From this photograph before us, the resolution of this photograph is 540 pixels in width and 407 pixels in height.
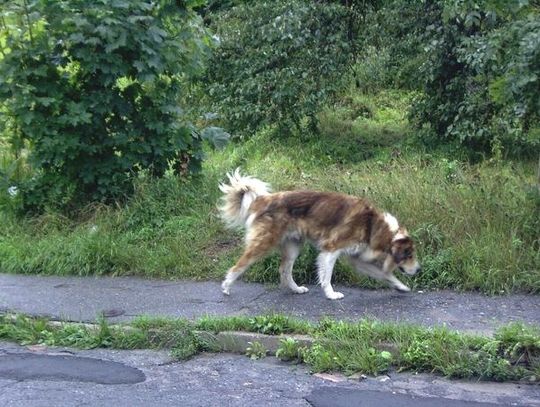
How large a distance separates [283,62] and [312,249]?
16.2ft

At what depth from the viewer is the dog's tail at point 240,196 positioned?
8.41 m

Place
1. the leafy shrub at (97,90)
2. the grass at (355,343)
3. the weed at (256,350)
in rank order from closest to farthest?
the grass at (355,343)
the weed at (256,350)
the leafy shrub at (97,90)

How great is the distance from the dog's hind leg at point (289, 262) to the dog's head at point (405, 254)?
998 mm

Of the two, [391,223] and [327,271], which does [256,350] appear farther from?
[391,223]

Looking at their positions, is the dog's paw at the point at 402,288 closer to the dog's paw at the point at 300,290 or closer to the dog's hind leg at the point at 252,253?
the dog's paw at the point at 300,290

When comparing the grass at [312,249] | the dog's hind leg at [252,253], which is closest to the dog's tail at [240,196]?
the dog's hind leg at [252,253]

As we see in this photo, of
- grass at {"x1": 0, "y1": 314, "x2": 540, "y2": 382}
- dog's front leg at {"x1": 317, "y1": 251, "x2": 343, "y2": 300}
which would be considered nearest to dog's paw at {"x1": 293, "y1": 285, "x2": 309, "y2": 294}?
dog's front leg at {"x1": 317, "y1": 251, "x2": 343, "y2": 300}

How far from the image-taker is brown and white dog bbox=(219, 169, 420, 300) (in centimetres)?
821

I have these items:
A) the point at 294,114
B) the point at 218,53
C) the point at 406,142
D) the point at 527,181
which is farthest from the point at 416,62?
the point at 527,181

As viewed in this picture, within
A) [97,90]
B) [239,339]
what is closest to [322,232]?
[239,339]

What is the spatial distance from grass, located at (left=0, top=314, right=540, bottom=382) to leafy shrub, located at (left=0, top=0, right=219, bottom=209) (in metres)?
3.43

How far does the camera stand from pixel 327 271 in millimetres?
8133

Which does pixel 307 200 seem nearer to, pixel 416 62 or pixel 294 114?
pixel 294 114

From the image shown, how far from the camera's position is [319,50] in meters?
12.9
